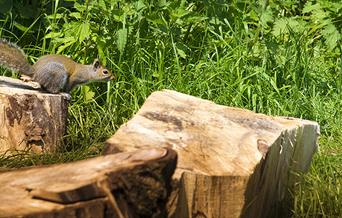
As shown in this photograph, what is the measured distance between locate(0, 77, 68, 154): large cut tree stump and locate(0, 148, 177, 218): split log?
2.19 metres

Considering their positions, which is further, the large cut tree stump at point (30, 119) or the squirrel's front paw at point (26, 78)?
the squirrel's front paw at point (26, 78)

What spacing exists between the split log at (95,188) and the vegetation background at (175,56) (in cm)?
225

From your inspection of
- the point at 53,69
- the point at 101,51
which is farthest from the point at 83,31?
the point at 53,69

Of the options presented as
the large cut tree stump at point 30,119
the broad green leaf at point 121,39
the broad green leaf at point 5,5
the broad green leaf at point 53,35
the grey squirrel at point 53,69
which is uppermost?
the broad green leaf at point 5,5

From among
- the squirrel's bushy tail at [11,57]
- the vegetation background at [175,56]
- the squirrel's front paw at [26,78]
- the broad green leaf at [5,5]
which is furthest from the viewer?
the broad green leaf at [5,5]

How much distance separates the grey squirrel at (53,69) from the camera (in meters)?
5.51

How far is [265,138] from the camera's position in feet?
13.3

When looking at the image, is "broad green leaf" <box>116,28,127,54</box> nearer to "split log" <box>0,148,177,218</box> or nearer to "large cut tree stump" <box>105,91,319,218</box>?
"large cut tree stump" <box>105,91,319,218</box>

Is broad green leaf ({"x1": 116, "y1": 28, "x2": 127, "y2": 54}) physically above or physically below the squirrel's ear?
above

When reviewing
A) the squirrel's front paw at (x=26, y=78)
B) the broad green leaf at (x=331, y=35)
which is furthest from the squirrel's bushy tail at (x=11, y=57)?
the broad green leaf at (x=331, y=35)

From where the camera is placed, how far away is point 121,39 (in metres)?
5.86

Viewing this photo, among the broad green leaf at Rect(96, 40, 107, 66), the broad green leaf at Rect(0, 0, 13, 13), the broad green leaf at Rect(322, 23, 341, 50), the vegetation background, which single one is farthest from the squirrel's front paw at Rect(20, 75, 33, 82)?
the broad green leaf at Rect(322, 23, 341, 50)

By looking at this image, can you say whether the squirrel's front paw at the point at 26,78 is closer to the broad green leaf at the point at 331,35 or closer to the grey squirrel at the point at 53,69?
the grey squirrel at the point at 53,69

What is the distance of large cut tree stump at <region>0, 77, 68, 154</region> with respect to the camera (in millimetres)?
5254
